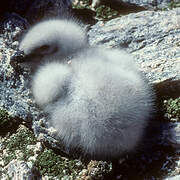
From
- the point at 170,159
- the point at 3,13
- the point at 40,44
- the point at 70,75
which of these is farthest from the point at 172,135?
the point at 3,13

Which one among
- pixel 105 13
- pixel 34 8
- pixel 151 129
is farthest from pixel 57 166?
pixel 105 13

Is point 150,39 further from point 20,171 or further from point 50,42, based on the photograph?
point 20,171

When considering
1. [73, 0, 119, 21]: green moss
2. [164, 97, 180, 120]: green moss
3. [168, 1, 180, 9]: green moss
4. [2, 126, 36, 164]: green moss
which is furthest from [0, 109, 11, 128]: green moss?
[168, 1, 180, 9]: green moss

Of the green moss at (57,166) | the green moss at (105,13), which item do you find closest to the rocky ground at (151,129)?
the green moss at (57,166)

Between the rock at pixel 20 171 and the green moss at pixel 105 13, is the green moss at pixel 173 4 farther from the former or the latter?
the rock at pixel 20 171

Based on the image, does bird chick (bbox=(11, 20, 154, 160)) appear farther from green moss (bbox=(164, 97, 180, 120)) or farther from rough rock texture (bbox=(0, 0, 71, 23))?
rough rock texture (bbox=(0, 0, 71, 23))
